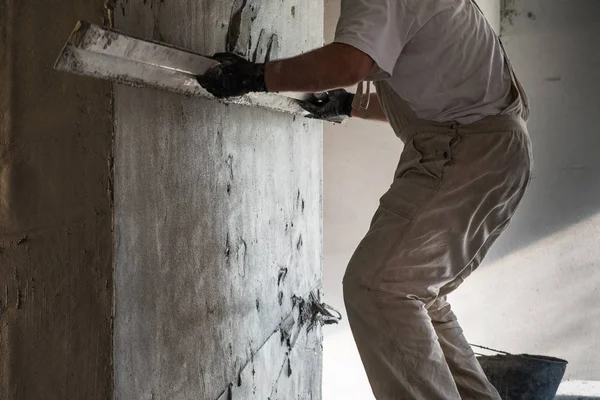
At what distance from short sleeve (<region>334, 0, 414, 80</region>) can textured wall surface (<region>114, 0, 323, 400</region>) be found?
29cm

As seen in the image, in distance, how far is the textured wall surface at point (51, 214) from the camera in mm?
1000

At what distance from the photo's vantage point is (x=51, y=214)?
103 centimetres

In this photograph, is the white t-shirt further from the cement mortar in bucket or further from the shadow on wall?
the shadow on wall

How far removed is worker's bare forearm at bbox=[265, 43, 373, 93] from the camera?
4.25 ft

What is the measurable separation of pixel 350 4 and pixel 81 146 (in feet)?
2.22

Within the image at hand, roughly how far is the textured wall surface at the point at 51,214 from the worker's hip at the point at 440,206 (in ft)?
2.32

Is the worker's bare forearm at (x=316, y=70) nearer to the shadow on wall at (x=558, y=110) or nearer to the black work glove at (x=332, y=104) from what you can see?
the black work glove at (x=332, y=104)

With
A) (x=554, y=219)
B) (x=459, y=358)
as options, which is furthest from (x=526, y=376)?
(x=554, y=219)

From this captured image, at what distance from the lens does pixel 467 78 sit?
1587mm

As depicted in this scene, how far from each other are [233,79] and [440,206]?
59cm

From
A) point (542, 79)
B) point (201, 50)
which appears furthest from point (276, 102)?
point (542, 79)

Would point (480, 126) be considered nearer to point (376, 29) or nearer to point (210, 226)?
A: point (376, 29)

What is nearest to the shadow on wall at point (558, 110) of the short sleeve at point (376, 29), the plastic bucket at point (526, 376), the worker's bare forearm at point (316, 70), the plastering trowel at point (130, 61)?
the plastic bucket at point (526, 376)

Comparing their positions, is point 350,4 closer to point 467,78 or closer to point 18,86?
point 467,78
